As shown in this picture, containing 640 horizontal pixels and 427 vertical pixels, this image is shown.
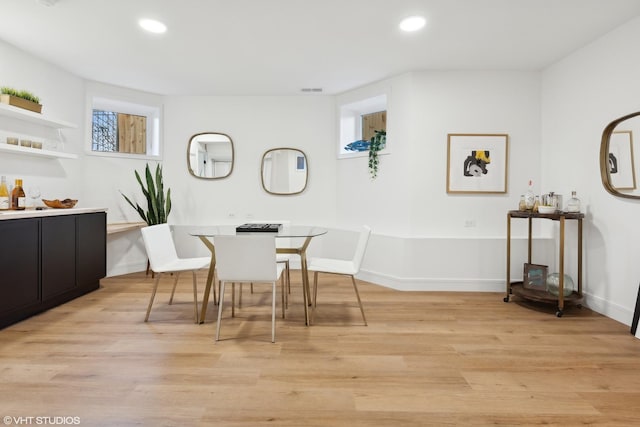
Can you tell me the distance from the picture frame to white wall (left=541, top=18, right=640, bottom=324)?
1.18ft

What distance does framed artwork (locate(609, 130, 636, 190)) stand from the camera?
2.86m

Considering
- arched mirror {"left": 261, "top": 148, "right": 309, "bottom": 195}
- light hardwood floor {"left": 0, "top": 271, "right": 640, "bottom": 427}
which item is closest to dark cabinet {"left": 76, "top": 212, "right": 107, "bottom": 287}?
light hardwood floor {"left": 0, "top": 271, "right": 640, "bottom": 427}

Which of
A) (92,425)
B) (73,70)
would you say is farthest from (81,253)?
(92,425)

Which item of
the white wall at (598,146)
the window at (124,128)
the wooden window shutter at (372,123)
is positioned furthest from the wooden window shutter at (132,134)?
the white wall at (598,146)

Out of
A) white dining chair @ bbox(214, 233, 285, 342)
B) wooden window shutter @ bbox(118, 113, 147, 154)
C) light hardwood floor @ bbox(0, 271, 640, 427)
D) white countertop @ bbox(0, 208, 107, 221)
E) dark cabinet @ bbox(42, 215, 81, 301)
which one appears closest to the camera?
light hardwood floor @ bbox(0, 271, 640, 427)

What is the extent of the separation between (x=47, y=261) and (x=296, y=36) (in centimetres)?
Result: 304

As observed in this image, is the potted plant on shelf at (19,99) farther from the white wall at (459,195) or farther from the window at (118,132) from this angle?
the white wall at (459,195)

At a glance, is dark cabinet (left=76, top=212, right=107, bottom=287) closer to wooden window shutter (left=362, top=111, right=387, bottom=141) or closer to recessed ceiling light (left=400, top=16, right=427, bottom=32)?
wooden window shutter (left=362, top=111, right=387, bottom=141)

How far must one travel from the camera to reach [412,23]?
2908mm

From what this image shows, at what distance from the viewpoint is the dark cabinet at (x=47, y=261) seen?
2.72 metres

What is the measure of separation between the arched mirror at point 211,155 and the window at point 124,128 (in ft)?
1.69

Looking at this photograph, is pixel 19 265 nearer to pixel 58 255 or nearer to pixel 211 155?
pixel 58 255

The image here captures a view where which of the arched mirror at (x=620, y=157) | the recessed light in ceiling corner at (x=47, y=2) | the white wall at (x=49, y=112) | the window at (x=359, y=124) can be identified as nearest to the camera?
the recessed light in ceiling corner at (x=47, y=2)

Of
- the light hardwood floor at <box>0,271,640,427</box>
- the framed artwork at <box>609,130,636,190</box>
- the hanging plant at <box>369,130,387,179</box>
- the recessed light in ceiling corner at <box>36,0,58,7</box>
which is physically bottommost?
the light hardwood floor at <box>0,271,640,427</box>
